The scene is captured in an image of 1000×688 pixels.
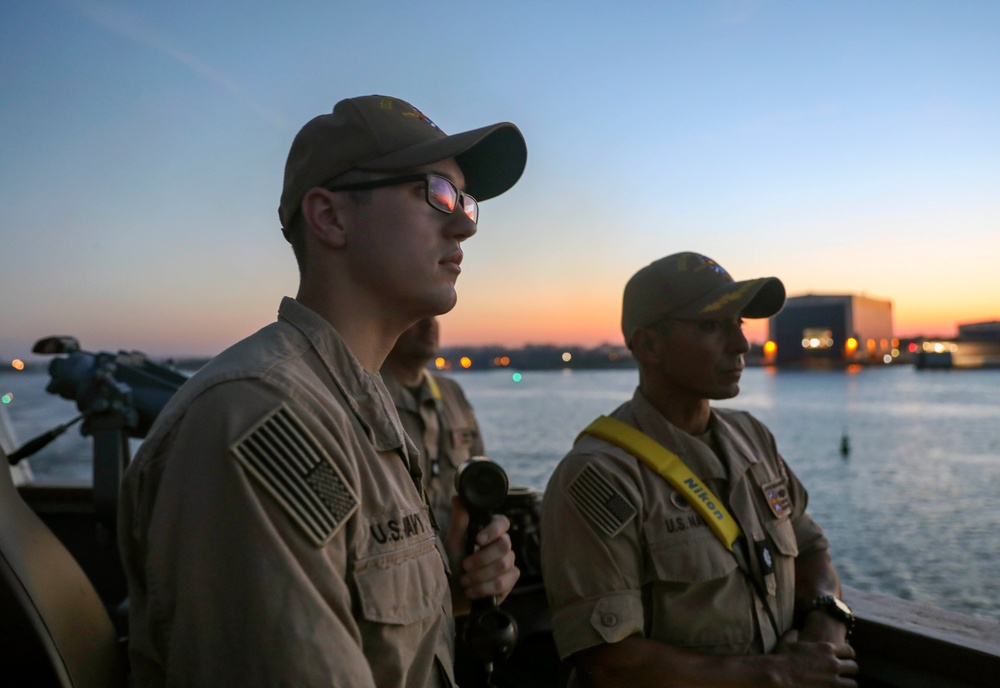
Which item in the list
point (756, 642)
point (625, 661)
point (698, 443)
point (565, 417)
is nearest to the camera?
point (625, 661)

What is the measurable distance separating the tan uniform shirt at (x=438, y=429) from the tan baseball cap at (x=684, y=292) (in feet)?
6.89

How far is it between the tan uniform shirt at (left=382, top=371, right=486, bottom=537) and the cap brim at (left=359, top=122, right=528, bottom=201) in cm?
293

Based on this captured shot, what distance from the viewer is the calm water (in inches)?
735

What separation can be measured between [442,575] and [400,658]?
0.22 m

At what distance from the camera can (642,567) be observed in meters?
2.47

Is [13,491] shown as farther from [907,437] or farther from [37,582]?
[907,437]

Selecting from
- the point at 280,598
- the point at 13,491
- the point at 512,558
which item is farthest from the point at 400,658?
the point at 13,491

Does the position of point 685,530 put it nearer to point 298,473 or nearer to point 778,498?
point 778,498

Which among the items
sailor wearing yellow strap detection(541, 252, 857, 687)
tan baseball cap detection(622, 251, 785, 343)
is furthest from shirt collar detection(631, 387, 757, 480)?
tan baseball cap detection(622, 251, 785, 343)

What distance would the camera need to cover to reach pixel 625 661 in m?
2.30

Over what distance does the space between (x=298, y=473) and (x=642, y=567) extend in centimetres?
168

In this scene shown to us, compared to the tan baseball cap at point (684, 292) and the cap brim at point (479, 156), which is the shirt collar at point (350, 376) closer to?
the cap brim at point (479, 156)

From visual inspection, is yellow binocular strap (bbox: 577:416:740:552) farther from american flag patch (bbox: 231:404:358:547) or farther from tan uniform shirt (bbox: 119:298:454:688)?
american flag patch (bbox: 231:404:358:547)

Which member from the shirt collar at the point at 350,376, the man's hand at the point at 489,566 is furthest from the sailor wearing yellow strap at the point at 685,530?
the shirt collar at the point at 350,376
